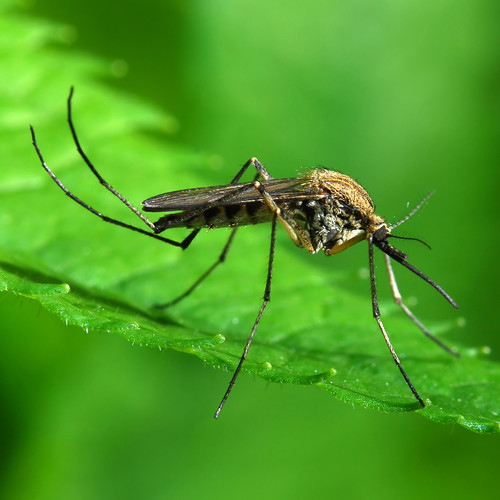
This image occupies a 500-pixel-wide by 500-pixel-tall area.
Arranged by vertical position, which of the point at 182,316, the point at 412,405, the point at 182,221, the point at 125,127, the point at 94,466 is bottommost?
the point at 94,466

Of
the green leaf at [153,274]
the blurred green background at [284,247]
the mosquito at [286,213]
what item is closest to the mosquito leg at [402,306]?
the mosquito at [286,213]

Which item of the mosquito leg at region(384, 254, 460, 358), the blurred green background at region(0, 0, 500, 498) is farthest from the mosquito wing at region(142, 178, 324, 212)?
the blurred green background at region(0, 0, 500, 498)

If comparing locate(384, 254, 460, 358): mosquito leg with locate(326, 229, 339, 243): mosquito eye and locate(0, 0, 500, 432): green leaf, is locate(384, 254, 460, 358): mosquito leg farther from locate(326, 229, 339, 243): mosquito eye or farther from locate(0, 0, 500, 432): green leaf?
locate(326, 229, 339, 243): mosquito eye

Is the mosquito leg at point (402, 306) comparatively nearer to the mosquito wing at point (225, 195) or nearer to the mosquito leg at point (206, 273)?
the mosquito wing at point (225, 195)

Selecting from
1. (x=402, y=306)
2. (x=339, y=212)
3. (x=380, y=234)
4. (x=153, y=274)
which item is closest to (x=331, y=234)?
(x=339, y=212)

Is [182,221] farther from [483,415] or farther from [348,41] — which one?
[348,41]

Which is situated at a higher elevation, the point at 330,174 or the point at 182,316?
the point at 330,174

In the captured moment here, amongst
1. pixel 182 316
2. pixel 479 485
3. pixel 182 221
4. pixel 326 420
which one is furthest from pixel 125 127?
pixel 479 485
